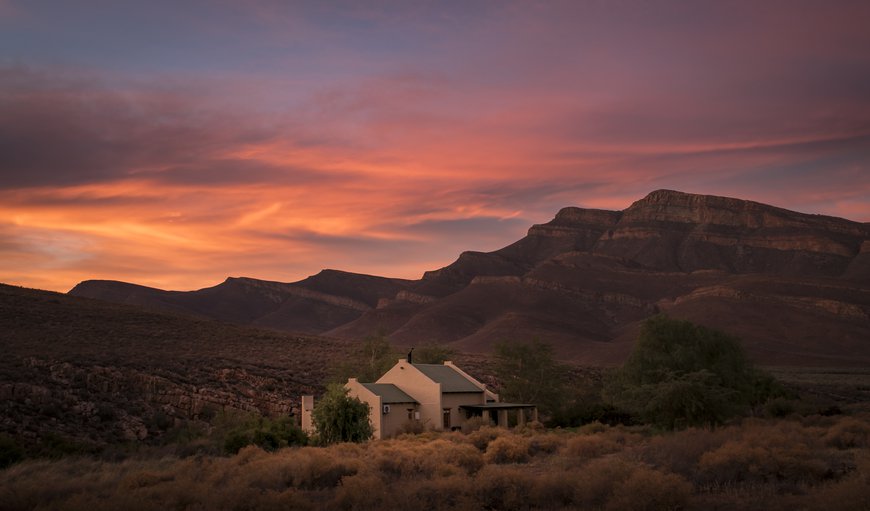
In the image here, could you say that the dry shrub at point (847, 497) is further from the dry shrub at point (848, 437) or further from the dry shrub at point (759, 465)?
the dry shrub at point (848, 437)

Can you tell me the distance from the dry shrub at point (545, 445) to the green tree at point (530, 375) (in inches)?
1064

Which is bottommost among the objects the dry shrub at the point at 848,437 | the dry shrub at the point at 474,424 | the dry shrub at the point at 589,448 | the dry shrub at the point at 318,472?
the dry shrub at the point at 474,424

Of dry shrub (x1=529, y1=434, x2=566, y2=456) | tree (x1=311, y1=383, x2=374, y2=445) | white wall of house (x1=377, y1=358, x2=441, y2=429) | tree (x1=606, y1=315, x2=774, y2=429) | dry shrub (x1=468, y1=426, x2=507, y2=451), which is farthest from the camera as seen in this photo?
white wall of house (x1=377, y1=358, x2=441, y2=429)

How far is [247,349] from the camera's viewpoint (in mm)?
76562

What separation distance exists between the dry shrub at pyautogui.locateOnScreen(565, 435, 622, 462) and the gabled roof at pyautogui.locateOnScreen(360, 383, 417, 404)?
16.6 m

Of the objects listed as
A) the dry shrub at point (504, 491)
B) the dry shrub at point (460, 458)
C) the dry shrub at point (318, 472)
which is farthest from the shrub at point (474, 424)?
the dry shrub at point (504, 491)

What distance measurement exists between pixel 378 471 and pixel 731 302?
555ft

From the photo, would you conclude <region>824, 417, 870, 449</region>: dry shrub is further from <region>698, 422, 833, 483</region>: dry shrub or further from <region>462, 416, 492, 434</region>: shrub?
<region>462, 416, 492, 434</region>: shrub

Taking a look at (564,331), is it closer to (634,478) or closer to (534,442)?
(534,442)

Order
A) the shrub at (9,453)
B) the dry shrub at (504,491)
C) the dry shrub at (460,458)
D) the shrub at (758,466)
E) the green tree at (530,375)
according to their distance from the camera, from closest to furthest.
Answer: the dry shrub at (504,491) → the shrub at (758,466) → the dry shrub at (460,458) → the shrub at (9,453) → the green tree at (530,375)

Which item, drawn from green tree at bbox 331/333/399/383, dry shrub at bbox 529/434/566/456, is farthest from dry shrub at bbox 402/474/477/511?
green tree at bbox 331/333/399/383

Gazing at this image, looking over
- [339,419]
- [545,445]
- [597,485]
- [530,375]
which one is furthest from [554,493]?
[530,375]

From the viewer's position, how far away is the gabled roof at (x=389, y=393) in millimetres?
46406

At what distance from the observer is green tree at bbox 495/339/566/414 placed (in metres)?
63.2
